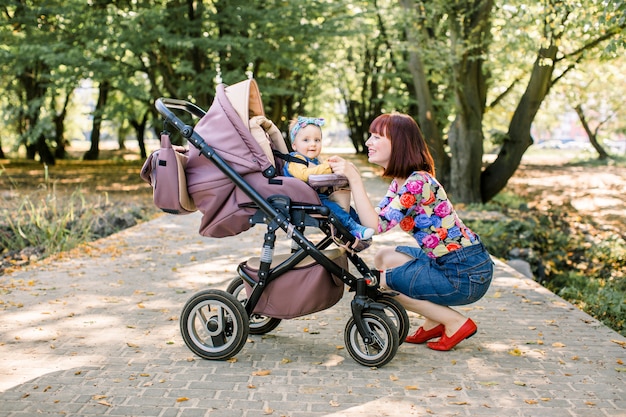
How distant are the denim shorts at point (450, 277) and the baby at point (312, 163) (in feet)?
1.96

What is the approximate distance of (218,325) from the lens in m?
4.66

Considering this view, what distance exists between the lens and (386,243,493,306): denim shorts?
188 inches

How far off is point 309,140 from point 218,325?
4.31ft

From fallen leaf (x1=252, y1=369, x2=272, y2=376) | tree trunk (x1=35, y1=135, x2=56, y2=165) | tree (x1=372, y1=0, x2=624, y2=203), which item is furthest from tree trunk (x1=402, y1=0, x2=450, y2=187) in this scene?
tree trunk (x1=35, y1=135, x2=56, y2=165)

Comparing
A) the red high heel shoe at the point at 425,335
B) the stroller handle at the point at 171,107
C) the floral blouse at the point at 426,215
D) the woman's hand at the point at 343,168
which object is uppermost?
the stroller handle at the point at 171,107

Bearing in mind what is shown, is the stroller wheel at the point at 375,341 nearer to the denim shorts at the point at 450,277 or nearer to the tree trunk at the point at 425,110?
the denim shorts at the point at 450,277

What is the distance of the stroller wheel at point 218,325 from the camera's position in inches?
180

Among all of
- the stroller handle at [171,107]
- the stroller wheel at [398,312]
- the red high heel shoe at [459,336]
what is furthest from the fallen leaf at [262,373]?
the stroller handle at [171,107]

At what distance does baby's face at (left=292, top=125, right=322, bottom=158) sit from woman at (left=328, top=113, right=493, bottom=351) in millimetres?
144

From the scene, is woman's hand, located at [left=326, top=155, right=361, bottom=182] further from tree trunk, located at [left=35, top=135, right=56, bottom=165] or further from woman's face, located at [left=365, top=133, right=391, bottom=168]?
tree trunk, located at [left=35, top=135, right=56, bottom=165]

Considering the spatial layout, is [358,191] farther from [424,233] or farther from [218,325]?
[218,325]

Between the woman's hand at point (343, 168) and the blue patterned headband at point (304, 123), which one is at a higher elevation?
the blue patterned headband at point (304, 123)

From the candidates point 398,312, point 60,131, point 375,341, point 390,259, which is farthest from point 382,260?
point 60,131

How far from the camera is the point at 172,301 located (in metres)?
6.40
